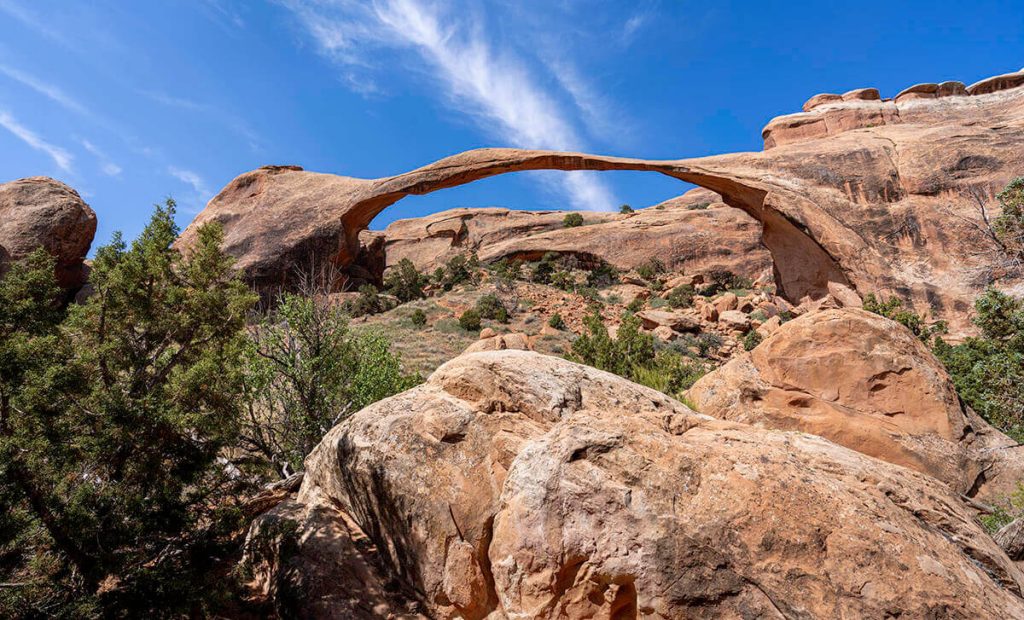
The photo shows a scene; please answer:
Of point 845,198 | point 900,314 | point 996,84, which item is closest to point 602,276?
point 845,198

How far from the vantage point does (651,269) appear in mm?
31797

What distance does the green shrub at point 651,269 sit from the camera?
31.2 metres

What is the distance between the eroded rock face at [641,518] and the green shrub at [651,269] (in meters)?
27.5

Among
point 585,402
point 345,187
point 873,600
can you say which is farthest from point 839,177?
point 345,187

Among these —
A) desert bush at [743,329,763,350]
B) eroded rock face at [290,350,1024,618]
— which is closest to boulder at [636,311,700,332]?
desert bush at [743,329,763,350]

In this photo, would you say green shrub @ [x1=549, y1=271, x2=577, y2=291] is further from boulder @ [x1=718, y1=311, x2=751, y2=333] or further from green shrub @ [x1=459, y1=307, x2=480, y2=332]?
boulder @ [x1=718, y1=311, x2=751, y2=333]

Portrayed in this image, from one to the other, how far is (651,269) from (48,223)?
28.3 meters

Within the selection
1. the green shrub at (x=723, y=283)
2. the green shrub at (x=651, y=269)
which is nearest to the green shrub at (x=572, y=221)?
the green shrub at (x=651, y=269)

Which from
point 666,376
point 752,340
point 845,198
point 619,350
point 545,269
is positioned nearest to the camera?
point 666,376

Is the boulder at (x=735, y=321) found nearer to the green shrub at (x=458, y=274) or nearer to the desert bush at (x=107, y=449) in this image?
the green shrub at (x=458, y=274)

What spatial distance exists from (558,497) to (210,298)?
4322mm

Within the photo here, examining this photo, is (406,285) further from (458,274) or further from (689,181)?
(689,181)

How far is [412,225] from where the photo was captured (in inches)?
1927

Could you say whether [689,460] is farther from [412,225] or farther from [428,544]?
[412,225]
